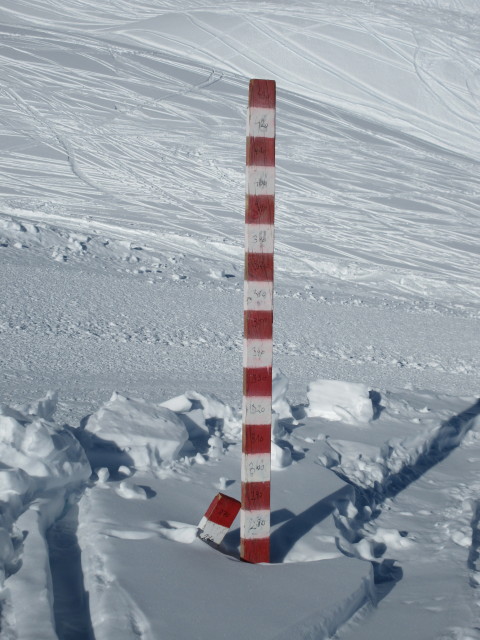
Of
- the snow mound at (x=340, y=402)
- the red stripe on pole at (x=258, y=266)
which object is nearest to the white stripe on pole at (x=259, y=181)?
the red stripe on pole at (x=258, y=266)

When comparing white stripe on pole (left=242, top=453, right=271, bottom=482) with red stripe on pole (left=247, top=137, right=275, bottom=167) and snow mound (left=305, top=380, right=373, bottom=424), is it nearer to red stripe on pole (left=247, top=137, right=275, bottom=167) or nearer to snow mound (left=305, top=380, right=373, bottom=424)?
red stripe on pole (left=247, top=137, right=275, bottom=167)

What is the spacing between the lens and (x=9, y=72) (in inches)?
708

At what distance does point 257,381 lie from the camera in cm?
315

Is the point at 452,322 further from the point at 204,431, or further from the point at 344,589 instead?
the point at 344,589

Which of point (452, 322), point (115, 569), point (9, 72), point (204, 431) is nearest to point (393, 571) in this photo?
point (115, 569)

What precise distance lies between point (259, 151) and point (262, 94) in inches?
7.9

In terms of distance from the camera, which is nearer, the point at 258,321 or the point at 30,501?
the point at 258,321

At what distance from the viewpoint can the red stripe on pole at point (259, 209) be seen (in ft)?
10.1

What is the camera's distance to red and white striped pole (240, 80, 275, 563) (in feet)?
10.1

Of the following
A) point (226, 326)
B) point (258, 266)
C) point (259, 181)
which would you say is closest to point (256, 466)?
point (258, 266)

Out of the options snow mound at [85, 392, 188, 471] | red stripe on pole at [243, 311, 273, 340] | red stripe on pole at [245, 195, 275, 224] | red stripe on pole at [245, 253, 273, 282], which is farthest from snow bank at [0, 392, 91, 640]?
red stripe on pole at [245, 195, 275, 224]

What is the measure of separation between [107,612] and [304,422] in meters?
2.54

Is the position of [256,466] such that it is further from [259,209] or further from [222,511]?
[259,209]

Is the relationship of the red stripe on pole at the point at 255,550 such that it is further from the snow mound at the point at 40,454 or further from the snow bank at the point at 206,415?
the snow bank at the point at 206,415
